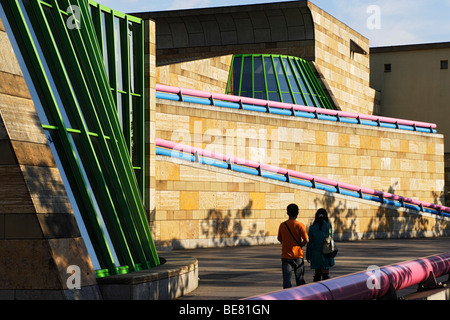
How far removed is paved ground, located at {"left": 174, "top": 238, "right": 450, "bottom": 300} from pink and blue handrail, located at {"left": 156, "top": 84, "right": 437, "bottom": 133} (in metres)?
7.22

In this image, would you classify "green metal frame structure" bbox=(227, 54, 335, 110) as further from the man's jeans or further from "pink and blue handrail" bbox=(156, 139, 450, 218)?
the man's jeans

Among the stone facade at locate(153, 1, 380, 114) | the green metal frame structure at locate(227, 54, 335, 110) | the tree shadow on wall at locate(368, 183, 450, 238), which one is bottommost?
the tree shadow on wall at locate(368, 183, 450, 238)

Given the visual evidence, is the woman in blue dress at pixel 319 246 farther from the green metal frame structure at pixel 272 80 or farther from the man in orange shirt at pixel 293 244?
the green metal frame structure at pixel 272 80

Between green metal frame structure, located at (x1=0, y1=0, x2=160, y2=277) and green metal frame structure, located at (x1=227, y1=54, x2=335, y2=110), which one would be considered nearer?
green metal frame structure, located at (x1=0, y1=0, x2=160, y2=277)

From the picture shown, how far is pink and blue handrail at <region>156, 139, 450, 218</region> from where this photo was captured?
25.7 metres

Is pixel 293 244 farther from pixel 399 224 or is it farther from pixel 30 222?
pixel 399 224

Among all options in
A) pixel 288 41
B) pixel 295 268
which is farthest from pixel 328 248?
pixel 288 41

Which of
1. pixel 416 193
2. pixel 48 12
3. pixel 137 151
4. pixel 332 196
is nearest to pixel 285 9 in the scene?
pixel 416 193

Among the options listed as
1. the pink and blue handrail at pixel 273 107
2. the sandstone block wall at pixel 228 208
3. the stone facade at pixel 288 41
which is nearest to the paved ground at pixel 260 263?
the sandstone block wall at pixel 228 208

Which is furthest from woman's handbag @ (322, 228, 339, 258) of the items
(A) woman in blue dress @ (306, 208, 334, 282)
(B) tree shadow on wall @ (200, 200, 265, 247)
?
(B) tree shadow on wall @ (200, 200, 265, 247)

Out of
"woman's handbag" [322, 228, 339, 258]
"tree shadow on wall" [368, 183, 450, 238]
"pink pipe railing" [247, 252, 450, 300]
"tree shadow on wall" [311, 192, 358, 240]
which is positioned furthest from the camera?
"tree shadow on wall" [368, 183, 450, 238]

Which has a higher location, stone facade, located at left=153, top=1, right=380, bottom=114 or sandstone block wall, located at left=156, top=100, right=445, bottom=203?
stone facade, located at left=153, top=1, right=380, bottom=114

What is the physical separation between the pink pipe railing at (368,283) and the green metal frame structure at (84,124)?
193 inches

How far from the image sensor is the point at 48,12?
13.9 metres
